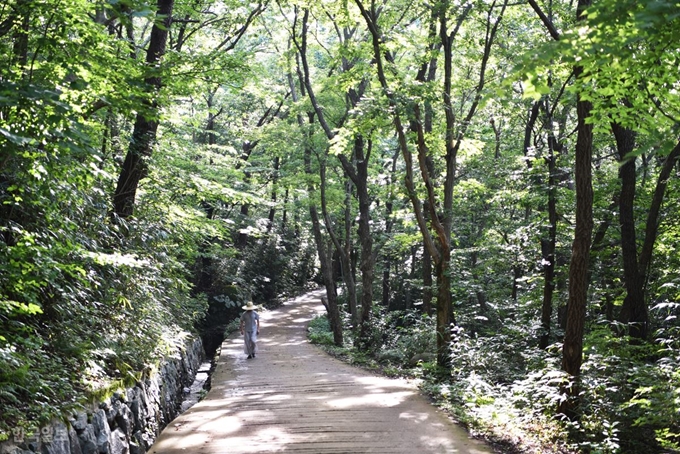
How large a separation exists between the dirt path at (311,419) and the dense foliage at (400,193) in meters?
0.72

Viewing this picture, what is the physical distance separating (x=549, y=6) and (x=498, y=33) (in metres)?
2.50

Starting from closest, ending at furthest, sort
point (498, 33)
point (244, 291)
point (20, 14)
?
point (20, 14) → point (498, 33) → point (244, 291)

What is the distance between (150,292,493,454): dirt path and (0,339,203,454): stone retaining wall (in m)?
0.34

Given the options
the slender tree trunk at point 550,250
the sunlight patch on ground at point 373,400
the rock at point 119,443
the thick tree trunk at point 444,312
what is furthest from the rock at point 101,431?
the slender tree trunk at point 550,250

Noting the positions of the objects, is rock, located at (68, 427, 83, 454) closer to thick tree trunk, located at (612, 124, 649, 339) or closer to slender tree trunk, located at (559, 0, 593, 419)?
slender tree trunk, located at (559, 0, 593, 419)

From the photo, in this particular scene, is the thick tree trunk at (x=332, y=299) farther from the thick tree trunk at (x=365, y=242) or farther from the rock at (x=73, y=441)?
the rock at (x=73, y=441)

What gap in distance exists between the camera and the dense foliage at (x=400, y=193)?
4410 mm

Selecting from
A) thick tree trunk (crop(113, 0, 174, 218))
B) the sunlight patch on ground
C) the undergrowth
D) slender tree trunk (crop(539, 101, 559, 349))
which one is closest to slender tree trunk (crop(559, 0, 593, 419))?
the undergrowth

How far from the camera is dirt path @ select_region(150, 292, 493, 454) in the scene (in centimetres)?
613

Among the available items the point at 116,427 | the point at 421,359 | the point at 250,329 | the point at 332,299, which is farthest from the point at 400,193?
the point at 332,299

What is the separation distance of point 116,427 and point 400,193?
7.32m

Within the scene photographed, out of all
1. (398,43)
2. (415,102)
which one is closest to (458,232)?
(398,43)

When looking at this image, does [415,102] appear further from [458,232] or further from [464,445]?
[458,232]

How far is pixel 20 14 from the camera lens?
4.64 metres
